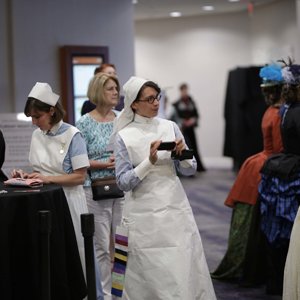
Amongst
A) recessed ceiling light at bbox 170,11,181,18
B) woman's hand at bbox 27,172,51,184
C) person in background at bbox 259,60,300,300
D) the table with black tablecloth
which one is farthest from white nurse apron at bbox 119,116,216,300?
recessed ceiling light at bbox 170,11,181,18

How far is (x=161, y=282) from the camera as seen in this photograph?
372 centimetres

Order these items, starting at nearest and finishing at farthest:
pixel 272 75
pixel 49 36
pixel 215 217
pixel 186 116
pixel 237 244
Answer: pixel 272 75 → pixel 237 244 → pixel 49 36 → pixel 215 217 → pixel 186 116

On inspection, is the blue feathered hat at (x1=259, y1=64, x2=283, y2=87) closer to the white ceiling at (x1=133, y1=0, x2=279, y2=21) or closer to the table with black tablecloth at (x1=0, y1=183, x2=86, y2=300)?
the table with black tablecloth at (x1=0, y1=183, x2=86, y2=300)

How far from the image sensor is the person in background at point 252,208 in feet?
16.7

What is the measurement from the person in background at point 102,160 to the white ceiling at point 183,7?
7265 millimetres

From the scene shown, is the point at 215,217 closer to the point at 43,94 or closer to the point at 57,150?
the point at 57,150

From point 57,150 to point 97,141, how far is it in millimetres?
588

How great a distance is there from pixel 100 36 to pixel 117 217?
11.8ft

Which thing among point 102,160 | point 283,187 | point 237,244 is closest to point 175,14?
point 237,244

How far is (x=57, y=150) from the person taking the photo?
4109 millimetres

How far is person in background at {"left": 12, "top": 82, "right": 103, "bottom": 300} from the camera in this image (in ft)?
13.3

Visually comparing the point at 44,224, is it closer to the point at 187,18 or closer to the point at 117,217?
the point at 117,217

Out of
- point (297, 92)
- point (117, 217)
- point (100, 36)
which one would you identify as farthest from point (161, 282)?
point (100, 36)

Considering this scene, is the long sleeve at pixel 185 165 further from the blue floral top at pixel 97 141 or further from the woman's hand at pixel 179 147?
the blue floral top at pixel 97 141
